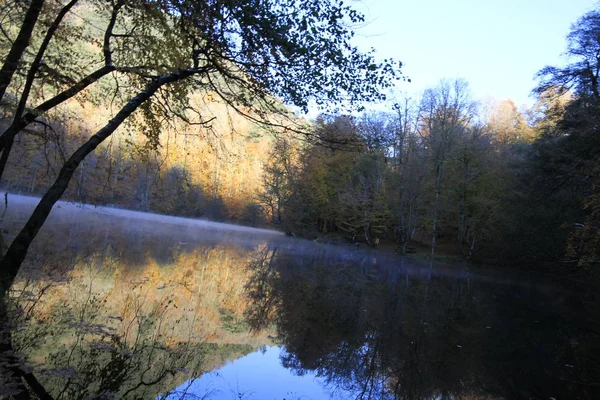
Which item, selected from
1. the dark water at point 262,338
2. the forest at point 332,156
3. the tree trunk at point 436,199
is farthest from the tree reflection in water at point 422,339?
the tree trunk at point 436,199

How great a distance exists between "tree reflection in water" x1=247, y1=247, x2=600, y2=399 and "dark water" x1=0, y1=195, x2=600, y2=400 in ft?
0.12

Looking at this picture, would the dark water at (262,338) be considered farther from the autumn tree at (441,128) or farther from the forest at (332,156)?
the autumn tree at (441,128)

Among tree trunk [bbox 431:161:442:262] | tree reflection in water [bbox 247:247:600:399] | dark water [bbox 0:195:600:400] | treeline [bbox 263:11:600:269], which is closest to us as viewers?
dark water [bbox 0:195:600:400]

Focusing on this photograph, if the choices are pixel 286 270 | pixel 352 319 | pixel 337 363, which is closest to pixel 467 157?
pixel 286 270

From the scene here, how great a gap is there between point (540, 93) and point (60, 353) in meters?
20.4

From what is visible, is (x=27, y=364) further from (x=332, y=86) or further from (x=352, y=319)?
(x=352, y=319)

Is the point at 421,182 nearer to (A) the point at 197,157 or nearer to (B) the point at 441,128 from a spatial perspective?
(B) the point at 441,128

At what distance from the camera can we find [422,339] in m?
7.83

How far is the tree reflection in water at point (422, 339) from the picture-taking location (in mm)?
5758

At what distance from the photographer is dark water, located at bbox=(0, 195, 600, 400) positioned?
460 cm

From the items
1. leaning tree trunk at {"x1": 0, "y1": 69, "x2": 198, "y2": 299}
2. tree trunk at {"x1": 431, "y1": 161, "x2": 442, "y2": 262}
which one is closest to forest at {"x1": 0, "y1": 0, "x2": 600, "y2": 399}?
leaning tree trunk at {"x1": 0, "y1": 69, "x2": 198, "y2": 299}

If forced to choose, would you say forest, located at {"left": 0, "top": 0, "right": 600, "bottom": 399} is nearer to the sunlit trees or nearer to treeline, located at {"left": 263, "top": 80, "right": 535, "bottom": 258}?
the sunlit trees

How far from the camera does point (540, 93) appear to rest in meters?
17.8

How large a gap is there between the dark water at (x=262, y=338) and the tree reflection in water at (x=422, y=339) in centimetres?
4
